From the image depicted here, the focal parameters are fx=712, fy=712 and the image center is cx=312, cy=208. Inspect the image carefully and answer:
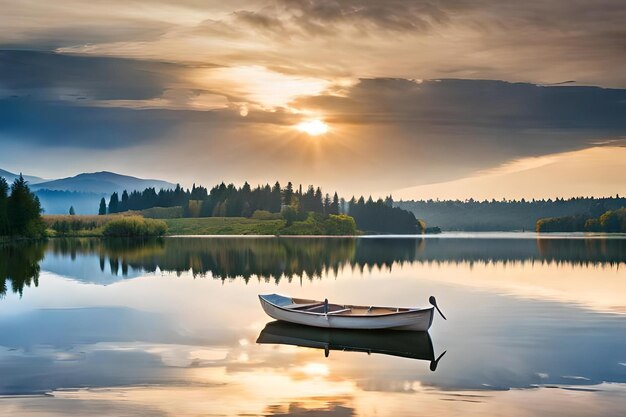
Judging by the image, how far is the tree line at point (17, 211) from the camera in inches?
4865

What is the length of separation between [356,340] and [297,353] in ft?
12.8

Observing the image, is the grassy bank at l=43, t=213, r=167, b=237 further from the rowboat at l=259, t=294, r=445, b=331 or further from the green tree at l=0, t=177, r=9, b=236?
the rowboat at l=259, t=294, r=445, b=331

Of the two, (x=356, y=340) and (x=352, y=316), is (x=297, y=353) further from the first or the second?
(x=352, y=316)

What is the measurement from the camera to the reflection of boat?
31062 millimetres

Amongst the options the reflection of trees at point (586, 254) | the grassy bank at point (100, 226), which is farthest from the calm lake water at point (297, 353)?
the grassy bank at point (100, 226)

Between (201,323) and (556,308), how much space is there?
896 inches

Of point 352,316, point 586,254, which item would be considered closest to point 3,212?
point 586,254

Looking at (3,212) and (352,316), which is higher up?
(3,212)

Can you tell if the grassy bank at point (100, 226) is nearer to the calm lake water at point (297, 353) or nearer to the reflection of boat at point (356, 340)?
the calm lake water at point (297, 353)

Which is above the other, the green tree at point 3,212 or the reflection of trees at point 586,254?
the green tree at point 3,212

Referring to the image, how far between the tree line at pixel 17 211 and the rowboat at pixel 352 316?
96.2 m

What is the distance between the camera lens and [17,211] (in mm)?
129125

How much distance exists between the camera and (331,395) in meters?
23.6

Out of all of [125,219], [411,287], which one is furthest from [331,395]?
[125,219]
